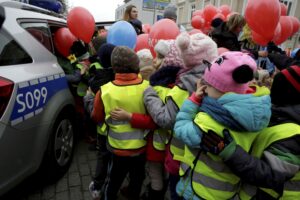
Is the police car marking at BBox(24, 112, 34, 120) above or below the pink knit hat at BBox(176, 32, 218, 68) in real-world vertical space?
below

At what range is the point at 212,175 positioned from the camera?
142cm

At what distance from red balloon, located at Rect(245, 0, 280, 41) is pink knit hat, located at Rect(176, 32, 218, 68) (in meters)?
1.50

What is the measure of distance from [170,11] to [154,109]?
336cm

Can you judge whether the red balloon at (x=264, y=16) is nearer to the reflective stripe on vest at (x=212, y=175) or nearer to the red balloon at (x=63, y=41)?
the reflective stripe on vest at (x=212, y=175)

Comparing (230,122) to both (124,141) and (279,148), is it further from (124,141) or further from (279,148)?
(124,141)

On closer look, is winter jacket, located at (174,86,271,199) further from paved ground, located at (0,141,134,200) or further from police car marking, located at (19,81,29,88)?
paved ground, located at (0,141,134,200)

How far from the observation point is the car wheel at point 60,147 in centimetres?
261

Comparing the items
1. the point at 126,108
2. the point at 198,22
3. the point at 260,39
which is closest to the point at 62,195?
the point at 126,108

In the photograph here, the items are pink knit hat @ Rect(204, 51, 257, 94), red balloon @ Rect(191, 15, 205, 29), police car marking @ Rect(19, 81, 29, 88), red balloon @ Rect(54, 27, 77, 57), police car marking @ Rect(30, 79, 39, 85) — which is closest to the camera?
pink knit hat @ Rect(204, 51, 257, 94)

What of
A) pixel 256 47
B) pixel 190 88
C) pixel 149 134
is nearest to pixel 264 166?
pixel 190 88

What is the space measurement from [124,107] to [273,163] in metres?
1.12

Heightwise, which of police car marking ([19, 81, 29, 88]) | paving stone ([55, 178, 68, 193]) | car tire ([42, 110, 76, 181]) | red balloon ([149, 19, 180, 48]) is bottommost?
paving stone ([55, 178, 68, 193])

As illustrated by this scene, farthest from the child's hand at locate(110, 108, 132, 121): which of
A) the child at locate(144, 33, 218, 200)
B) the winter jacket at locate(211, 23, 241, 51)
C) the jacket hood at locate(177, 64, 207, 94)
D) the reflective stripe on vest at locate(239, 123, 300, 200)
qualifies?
the winter jacket at locate(211, 23, 241, 51)

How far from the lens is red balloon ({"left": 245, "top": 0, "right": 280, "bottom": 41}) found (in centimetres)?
281
